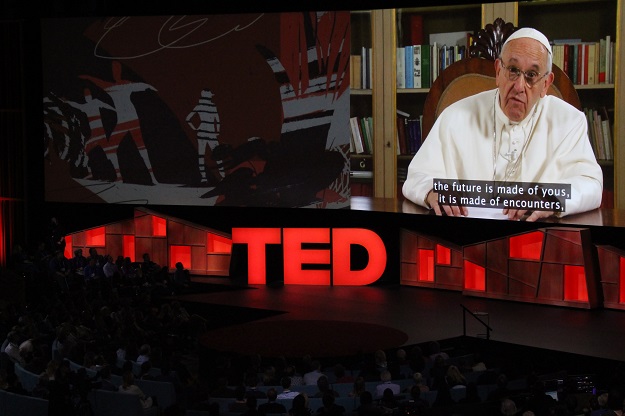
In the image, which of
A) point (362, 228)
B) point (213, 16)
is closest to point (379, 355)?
point (362, 228)

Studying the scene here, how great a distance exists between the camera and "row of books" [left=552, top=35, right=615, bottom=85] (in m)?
14.4

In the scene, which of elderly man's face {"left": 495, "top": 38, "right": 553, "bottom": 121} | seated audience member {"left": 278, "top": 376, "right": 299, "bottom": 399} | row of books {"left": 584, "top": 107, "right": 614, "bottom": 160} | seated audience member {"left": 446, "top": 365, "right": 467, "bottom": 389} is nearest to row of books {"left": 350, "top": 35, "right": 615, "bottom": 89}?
elderly man's face {"left": 495, "top": 38, "right": 553, "bottom": 121}

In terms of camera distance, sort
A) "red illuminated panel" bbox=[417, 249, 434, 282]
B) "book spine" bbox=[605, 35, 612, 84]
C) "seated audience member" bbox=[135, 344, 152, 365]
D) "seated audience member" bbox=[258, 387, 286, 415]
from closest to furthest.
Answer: "seated audience member" bbox=[258, 387, 286, 415]
"seated audience member" bbox=[135, 344, 152, 365]
"book spine" bbox=[605, 35, 612, 84]
"red illuminated panel" bbox=[417, 249, 434, 282]

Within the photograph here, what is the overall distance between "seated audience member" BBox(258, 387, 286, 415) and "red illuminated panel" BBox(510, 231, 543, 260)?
751 cm

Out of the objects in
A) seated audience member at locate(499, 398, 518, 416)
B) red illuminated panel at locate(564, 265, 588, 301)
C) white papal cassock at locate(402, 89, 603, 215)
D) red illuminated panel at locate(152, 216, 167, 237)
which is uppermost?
white papal cassock at locate(402, 89, 603, 215)

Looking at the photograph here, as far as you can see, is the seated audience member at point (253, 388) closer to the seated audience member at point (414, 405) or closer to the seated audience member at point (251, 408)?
the seated audience member at point (251, 408)

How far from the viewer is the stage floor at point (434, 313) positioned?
1338 cm

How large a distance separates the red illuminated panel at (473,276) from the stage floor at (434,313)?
0.22 m

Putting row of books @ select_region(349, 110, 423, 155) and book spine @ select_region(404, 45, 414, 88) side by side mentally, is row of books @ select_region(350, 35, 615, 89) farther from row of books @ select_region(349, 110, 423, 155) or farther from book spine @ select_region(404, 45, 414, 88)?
row of books @ select_region(349, 110, 423, 155)

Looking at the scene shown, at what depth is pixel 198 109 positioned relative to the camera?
1778cm

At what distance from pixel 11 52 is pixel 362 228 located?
7.33m

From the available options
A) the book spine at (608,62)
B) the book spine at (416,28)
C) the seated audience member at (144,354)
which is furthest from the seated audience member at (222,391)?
the book spine at (416,28)

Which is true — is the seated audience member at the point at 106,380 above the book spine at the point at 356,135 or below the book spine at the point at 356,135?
below

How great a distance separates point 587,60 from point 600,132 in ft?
3.31
